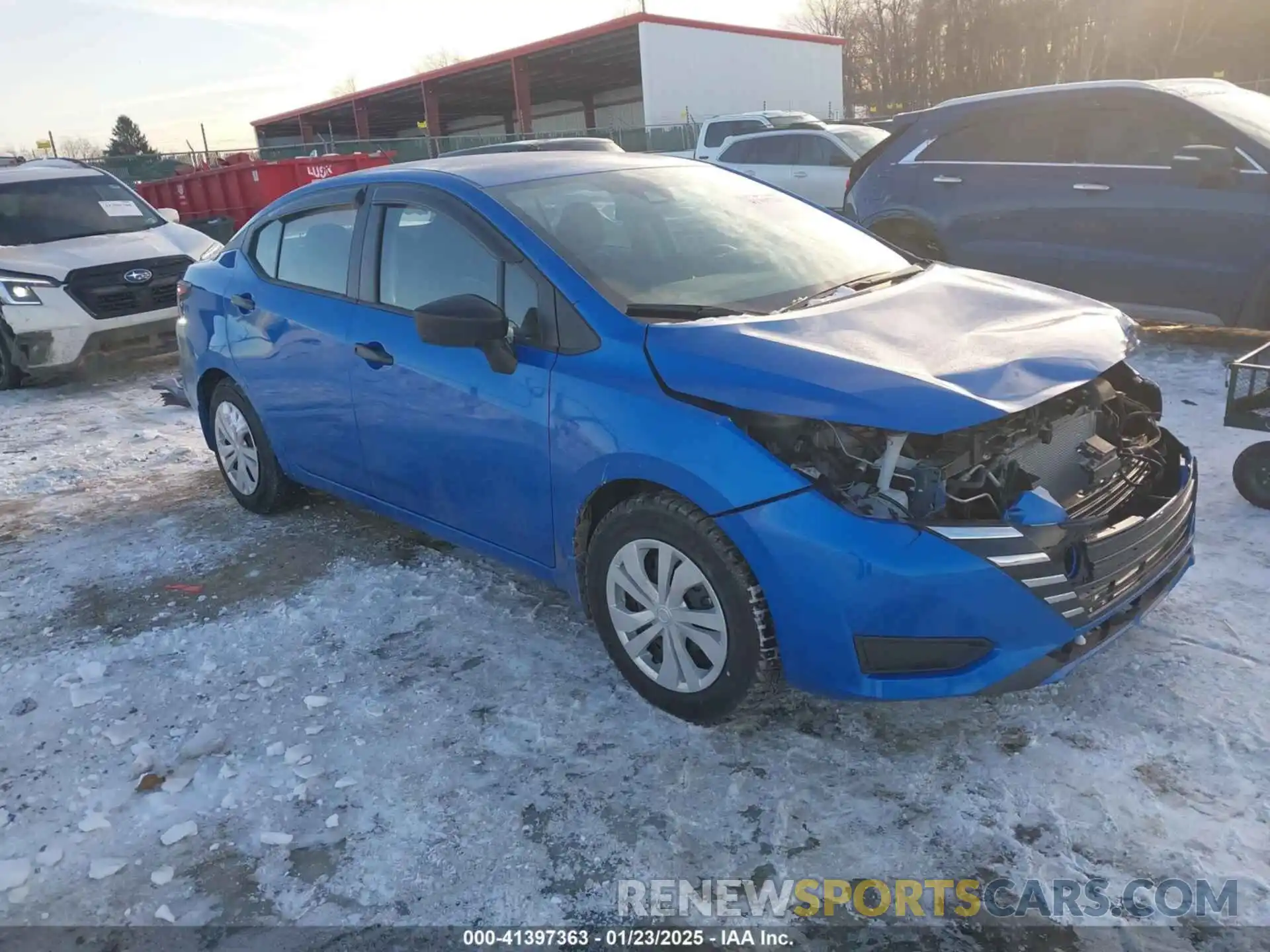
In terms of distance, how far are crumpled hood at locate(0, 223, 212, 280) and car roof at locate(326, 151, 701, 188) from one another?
213 inches

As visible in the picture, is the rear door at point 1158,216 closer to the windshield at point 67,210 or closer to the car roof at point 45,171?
the windshield at point 67,210

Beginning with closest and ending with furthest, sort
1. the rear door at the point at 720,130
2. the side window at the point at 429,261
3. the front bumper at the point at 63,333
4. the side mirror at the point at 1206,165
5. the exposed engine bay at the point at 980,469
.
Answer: the exposed engine bay at the point at 980,469
the side window at the point at 429,261
the side mirror at the point at 1206,165
the front bumper at the point at 63,333
the rear door at the point at 720,130

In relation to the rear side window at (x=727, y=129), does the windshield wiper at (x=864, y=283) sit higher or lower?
lower

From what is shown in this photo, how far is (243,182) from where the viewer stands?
14.9 m

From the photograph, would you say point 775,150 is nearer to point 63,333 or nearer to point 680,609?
point 63,333

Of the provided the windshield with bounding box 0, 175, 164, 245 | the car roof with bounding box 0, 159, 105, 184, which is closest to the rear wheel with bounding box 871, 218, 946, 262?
the windshield with bounding box 0, 175, 164, 245

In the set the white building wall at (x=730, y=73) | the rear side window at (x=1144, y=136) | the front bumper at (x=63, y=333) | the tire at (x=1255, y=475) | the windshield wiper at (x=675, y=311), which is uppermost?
the white building wall at (x=730, y=73)

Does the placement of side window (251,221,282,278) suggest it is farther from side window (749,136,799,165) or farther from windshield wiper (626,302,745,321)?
side window (749,136,799,165)

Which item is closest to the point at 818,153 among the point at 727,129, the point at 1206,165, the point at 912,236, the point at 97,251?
the point at 727,129

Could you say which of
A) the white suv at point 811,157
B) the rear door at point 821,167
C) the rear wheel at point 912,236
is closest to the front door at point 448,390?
the rear wheel at point 912,236

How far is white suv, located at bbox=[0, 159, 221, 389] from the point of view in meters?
8.26

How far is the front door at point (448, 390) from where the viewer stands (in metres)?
3.23

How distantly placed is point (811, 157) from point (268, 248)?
10478 millimetres

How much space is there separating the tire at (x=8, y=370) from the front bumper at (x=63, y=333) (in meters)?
0.11
